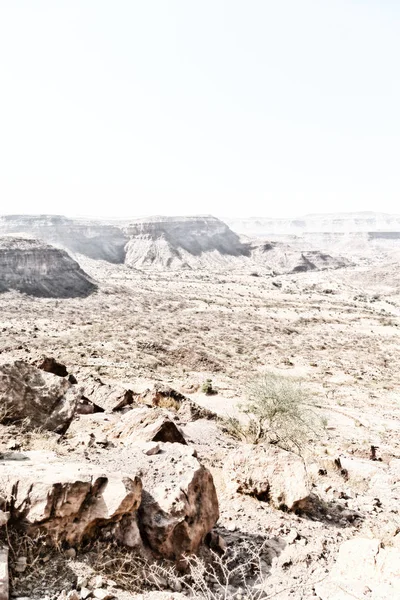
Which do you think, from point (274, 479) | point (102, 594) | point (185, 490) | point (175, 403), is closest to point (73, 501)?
point (102, 594)

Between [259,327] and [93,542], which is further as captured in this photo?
[259,327]

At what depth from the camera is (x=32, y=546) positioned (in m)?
4.20

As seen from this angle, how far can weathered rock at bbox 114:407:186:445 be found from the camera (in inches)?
329

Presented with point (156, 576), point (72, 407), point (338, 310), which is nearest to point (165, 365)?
point (72, 407)

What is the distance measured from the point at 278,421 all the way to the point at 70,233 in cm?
10035

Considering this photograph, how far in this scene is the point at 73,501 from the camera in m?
4.45

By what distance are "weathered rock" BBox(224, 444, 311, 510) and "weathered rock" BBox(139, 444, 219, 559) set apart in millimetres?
1639

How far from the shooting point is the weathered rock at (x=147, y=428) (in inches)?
329

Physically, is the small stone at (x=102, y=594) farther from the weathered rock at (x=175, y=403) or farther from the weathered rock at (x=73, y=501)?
the weathered rock at (x=175, y=403)

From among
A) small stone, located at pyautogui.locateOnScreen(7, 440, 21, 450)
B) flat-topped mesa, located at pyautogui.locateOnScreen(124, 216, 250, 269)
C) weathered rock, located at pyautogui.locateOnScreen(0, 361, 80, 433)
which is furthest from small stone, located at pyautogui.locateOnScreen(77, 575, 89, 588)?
flat-topped mesa, located at pyautogui.locateOnScreen(124, 216, 250, 269)

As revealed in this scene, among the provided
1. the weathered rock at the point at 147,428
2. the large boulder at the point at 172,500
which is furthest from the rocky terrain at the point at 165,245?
the large boulder at the point at 172,500

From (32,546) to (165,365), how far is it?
68.0ft

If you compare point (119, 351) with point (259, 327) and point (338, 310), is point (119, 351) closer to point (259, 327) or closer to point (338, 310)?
point (259, 327)

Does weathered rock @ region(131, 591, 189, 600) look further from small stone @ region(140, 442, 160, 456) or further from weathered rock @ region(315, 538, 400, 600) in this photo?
small stone @ region(140, 442, 160, 456)
